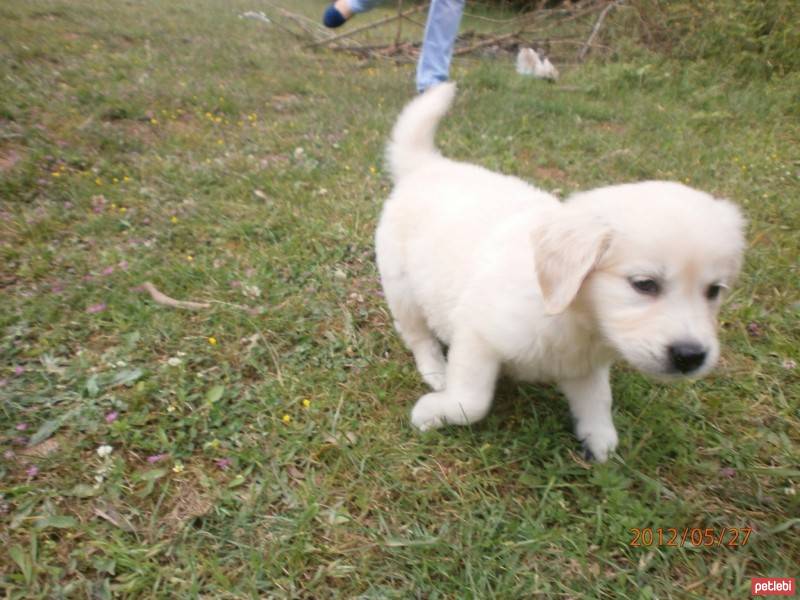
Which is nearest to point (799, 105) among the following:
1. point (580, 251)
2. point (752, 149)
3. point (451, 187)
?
point (752, 149)

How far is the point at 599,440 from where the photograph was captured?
1735 mm

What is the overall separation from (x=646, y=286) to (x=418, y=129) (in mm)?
1416

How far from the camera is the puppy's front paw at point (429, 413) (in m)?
1.78

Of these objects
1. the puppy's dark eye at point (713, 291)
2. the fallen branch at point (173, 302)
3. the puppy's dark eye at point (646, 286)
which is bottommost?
the fallen branch at point (173, 302)

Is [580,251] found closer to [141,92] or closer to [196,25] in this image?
[141,92]

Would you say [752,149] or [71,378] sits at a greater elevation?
[752,149]

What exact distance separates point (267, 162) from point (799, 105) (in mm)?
4968

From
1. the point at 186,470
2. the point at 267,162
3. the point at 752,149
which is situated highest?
the point at 752,149

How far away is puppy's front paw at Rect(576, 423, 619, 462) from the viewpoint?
172 centimetres

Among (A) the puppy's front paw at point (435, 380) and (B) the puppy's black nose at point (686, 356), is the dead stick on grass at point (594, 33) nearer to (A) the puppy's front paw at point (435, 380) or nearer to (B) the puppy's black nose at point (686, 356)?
(A) the puppy's front paw at point (435, 380)

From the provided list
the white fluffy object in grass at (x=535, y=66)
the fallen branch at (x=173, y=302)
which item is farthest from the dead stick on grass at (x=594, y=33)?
the fallen branch at (x=173, y=302)

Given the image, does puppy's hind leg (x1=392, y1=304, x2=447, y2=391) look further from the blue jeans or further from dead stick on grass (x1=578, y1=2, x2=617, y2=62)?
dead stick on grass (x1=578, y1=2, x2=617, y2=62)

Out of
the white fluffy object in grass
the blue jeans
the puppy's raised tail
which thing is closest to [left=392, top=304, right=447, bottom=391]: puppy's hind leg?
the puppy's raised tail

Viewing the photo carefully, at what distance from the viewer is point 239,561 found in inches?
57.4
